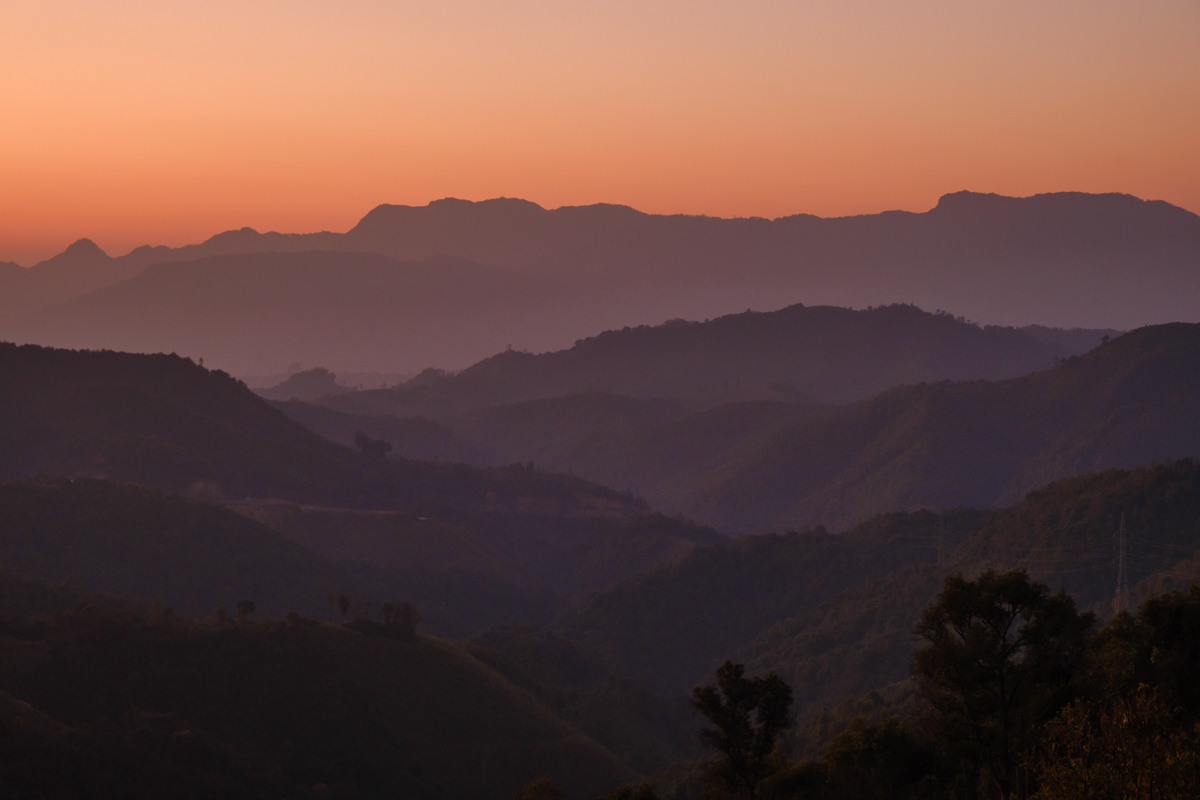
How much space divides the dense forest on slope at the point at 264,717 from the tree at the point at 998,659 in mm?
35438

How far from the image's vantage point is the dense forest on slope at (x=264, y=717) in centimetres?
5106

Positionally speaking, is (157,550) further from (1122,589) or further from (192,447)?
(1122,589)

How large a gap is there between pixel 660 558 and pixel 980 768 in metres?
122

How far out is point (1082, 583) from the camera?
312 feet

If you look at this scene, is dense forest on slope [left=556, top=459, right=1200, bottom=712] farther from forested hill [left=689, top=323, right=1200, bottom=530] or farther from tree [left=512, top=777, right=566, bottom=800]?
tree [left=512, top=777, right=566, bottom=800]

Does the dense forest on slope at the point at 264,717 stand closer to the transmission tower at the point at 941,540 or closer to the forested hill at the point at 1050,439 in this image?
the transmission tower at the point at 941,540

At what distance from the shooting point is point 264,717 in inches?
2413

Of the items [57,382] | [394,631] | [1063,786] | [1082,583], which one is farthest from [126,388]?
[1063,786]

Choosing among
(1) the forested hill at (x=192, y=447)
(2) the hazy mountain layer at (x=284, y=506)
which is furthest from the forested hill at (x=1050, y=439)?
(1) the forested hill at (x=192, y=447)

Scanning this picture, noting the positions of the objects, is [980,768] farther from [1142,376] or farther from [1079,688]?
[1142,376]

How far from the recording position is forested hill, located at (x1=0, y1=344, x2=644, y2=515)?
13775 centimetres

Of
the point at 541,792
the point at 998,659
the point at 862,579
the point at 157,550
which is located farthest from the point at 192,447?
the point at 998,659

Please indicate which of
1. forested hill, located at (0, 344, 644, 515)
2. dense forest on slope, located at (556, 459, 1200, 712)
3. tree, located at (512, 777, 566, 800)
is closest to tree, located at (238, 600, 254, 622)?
tree, located at (512, 777, 566, 800)

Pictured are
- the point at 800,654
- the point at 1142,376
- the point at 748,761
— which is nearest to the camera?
the point at 748,761
